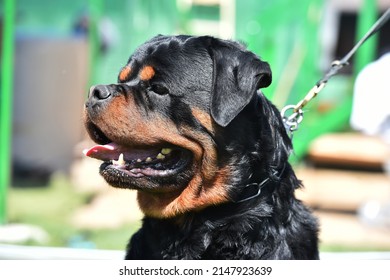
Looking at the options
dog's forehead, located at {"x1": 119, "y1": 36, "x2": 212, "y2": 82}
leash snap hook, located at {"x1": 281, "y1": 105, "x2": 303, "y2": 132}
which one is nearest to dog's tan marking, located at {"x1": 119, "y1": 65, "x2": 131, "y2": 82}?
dog's forehead, located at {"x1": 119, "y1": 36, "x2": 212, "y2": 82}

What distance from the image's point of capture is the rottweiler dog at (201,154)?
10.3 ft

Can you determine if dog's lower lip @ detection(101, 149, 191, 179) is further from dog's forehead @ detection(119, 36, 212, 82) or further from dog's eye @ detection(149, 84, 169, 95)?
dog's forehead @ detection(119, 36, 212, 82)

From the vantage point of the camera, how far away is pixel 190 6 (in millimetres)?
9750

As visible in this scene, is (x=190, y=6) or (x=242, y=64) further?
(x=190, y=6)

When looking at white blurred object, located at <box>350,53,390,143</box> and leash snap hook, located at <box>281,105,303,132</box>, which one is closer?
leash snap hook, located at <box>281,105,303,132</box>

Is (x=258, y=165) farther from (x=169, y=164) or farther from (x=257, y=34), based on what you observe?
(x=257, y=34)

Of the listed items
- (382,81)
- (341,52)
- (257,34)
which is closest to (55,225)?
(257,34)

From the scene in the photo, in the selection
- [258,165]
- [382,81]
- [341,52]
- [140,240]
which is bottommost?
[140,240]

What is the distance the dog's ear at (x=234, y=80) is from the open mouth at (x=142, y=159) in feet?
0.89

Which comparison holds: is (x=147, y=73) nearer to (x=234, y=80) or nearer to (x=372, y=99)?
(x=234, y=80)

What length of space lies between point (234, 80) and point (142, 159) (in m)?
0.55

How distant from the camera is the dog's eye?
321 cm

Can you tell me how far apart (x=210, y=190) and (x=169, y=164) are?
22 centimetres

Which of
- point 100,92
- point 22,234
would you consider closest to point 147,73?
point 100,92
